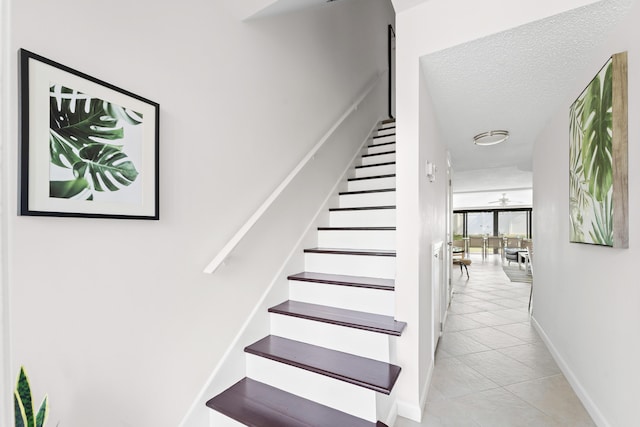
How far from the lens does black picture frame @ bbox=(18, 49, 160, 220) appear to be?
98 centimetres

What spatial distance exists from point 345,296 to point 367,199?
3.87 ft

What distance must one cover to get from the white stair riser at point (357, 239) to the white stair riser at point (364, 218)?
0.22 metres

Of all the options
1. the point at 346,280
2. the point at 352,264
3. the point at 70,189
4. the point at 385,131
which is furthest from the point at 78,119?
the point at 385,131

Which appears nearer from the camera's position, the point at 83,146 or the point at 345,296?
the point at 83,146

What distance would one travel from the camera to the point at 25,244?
100cm

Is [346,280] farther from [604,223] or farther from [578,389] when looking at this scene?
[578,389]

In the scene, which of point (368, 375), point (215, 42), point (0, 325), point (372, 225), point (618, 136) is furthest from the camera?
point (372, 225)

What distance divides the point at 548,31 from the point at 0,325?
2285mm

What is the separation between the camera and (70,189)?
1.08m

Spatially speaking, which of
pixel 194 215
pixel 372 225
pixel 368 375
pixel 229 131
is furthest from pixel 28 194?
pixel 372 225

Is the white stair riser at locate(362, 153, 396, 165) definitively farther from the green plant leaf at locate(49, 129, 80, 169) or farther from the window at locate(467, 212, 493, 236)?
the window at locate(467, 212, 493, 236)

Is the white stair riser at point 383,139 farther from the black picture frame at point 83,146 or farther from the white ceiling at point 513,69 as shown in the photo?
the black picture frame at point 83,146

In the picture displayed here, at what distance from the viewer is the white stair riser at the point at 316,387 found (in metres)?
1.52

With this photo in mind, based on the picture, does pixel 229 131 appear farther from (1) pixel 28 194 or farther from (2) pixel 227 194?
(1) pixel 28 194
